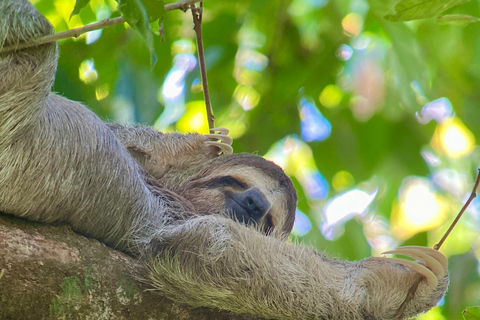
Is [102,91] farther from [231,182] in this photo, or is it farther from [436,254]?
[436,254]

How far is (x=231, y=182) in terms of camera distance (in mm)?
5102

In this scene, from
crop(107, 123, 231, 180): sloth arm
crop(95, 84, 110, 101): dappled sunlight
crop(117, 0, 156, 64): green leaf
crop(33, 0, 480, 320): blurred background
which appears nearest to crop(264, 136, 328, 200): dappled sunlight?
crop(33, 0, 480, 320): blurred background

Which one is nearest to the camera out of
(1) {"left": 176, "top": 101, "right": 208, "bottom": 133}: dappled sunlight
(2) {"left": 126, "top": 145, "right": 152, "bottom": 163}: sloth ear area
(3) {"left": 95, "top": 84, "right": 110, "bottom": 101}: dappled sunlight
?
(2) {"left": 126, "top": 145, "right": 152, "bottom": 163}: sloth ear area

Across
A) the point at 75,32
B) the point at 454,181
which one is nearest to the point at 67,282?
the point at 75,32

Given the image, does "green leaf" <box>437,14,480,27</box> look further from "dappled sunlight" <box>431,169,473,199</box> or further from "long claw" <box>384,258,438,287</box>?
"dappled sunlight" <box>431,169,473,199</box>

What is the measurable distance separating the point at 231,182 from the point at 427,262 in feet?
6.45

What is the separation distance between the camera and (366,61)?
276 inches

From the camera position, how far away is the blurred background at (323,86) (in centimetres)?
622

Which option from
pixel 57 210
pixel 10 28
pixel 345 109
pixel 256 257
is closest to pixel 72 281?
pixel 57 210

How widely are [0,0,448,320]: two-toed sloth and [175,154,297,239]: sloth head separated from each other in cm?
78

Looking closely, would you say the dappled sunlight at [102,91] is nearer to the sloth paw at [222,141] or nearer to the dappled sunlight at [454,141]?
the sloth paw at [222,141]

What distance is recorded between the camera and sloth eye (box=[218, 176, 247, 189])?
5066mm

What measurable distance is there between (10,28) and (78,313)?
5.40 feet

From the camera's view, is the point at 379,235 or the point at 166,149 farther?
the point at 379,235
